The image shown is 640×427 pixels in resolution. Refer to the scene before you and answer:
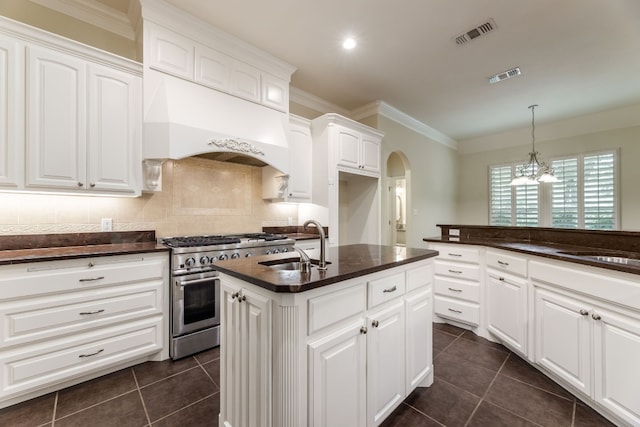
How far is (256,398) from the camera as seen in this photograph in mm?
1230

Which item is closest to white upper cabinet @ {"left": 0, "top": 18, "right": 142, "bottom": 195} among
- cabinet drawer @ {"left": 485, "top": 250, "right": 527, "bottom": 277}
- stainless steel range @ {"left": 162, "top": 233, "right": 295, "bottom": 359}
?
stainless steel range @ {"left": 162, "top": 233, "right": 295, "bottom": 359}

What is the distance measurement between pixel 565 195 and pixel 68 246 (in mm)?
7358

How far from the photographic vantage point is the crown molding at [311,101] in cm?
386

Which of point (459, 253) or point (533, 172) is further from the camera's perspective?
point (533, 172)

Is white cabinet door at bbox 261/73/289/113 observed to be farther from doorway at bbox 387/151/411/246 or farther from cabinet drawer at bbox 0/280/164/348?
doorway at bbox 387/151/411/246

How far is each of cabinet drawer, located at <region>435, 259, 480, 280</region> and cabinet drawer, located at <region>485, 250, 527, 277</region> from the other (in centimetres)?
17

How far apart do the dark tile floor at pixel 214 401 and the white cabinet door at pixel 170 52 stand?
2.57m

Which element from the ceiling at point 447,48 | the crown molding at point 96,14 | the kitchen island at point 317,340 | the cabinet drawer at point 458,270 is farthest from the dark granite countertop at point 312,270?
the crown molding at point 96,14

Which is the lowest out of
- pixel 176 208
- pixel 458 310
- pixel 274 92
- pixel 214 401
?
pixel 214 401

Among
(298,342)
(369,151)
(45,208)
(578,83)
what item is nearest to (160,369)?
(45,208)

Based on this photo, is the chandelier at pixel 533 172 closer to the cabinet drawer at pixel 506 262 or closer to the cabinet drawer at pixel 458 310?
the cabinet drawer at pixel 506 262

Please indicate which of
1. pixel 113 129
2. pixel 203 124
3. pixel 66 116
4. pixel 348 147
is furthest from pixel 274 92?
pixel 66 116

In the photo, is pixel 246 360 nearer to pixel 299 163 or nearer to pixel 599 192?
pixel 299 163

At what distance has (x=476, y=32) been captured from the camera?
2607 millimetres
